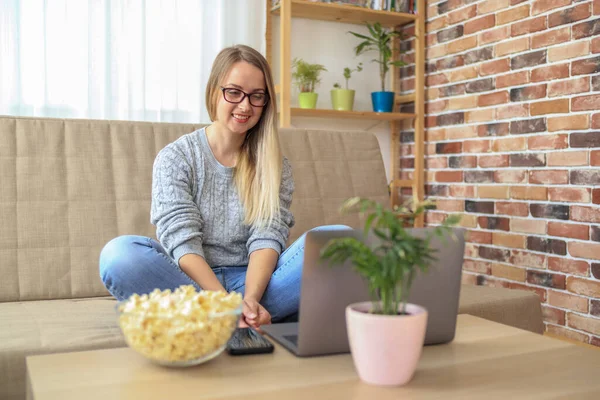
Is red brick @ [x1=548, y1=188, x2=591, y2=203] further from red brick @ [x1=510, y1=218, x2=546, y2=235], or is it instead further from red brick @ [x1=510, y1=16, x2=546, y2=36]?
red brick @ [x1=510, y1=16, x2=546, y2=36]

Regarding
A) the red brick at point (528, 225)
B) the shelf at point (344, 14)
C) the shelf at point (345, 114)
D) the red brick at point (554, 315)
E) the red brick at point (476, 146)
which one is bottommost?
the red brick at point (554, 315)

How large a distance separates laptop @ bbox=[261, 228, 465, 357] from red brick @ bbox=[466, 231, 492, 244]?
209 centimetres

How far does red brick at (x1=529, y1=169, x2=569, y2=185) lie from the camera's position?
107 inches

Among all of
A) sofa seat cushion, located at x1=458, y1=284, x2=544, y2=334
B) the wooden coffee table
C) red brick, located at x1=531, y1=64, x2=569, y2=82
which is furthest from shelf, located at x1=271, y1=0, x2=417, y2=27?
the wooden coffee table

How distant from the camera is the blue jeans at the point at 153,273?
1.54 metres

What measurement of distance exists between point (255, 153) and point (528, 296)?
0.90 m

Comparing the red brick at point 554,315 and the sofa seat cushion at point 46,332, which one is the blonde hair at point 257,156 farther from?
the red brick at point 554,315

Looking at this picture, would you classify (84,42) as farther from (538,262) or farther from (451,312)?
(451,312)

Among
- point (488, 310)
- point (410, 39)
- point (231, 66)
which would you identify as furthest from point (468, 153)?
point (231, 66)

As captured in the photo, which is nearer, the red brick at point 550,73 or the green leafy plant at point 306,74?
the red brick at point 550,73

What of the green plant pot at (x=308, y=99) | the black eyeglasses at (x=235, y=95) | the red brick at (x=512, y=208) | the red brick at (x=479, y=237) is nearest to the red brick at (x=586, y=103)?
the red brick at (x=512, y=208)

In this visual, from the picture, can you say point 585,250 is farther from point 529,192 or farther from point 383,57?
point 383,57

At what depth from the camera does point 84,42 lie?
3041mm

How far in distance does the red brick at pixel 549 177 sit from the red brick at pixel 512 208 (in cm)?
13
